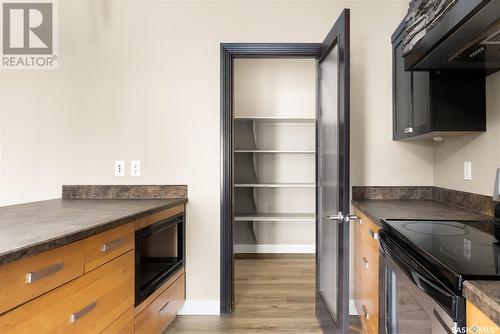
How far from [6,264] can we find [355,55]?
241cm

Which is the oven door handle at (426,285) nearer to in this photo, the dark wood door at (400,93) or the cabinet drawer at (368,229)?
the cabinet drawer at (368,229)

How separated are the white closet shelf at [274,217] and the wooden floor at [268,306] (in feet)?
1.75

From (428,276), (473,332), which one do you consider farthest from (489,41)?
(473,332)

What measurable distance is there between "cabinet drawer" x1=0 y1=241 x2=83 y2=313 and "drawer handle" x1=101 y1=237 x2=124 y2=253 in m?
0.16

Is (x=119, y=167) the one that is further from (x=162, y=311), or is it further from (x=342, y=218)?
(x=342, y=218)

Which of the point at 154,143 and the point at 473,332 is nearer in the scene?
the point at 473,332

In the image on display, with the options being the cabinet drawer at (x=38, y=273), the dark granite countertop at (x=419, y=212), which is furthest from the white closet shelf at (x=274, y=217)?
the cabinet drawer at (x=38, y=273)

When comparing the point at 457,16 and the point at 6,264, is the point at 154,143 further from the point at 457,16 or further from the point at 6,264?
the point at 457,16

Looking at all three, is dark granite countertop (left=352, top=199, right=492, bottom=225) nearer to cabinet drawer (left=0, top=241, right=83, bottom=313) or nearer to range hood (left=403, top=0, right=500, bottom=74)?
range hood (left=403, top=0, right=500, bottom=74)

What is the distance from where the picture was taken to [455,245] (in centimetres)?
102

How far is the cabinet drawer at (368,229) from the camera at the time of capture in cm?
162

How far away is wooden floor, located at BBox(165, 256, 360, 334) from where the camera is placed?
2150 millimetres

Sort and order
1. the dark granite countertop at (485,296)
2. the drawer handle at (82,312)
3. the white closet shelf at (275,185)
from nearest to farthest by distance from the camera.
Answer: the dark granite countertop at (485,296)
the drawer handle at (82,312)
the white closet shelf at (275,185)

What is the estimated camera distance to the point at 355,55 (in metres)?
2.35
